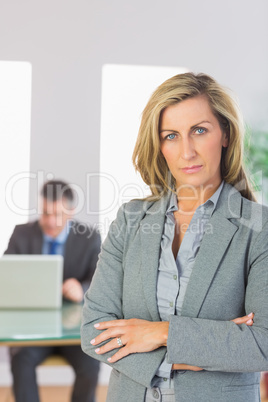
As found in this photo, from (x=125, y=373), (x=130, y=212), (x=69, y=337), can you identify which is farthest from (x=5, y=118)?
(x=125, y=373)

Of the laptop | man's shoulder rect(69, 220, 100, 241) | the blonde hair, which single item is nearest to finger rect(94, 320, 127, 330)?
the blonde hair

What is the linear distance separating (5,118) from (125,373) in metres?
3.83

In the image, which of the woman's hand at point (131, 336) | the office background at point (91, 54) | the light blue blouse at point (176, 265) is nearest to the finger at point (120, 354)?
the woman's hand at point (131, 336)

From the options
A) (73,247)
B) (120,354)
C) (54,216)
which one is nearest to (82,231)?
(54,216)

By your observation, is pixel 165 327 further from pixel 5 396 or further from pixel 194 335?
pixel 5 396

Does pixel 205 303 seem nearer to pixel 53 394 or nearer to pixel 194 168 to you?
pixel 194 168

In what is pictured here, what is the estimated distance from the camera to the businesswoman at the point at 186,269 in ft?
4.55

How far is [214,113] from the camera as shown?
5.02ft

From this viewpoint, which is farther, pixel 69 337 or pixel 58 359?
pixel 58 359

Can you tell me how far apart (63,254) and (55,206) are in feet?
1.69

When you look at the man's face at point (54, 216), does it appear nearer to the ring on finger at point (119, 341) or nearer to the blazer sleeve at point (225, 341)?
the ring on finger at point (119, 341)

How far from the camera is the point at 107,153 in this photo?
16.0 ft

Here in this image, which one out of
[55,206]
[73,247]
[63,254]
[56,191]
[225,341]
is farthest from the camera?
[56,191]

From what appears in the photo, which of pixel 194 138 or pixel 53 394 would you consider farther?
pixel 53 394
